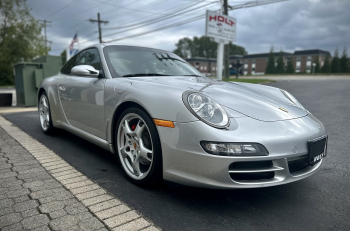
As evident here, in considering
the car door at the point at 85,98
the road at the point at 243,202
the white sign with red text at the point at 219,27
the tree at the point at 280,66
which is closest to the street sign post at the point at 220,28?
the white sign with red text at the point at 219,27

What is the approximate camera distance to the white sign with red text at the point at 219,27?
15672 mm

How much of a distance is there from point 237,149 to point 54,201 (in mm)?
1425

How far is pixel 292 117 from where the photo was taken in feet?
7.36

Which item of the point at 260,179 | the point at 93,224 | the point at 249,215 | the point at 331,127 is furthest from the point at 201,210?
the point at 331,127

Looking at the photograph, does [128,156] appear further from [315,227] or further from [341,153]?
[341,153]

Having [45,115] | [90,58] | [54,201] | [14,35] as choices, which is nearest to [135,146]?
[54,201]

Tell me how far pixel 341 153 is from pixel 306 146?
72.3 inches

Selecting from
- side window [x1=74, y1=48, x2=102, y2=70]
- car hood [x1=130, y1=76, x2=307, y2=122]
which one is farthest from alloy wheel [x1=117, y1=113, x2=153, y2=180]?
side window [x1=74, y1=48, x2=102, y2=70]

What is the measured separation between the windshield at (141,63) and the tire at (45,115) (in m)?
1.65

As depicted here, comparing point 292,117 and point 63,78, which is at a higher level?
point 63,78

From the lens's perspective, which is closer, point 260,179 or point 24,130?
point 260,179

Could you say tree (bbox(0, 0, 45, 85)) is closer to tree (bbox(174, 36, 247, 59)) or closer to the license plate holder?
the license plate holder

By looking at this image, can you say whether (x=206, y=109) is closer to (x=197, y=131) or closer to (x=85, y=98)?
(x=197, y=131)

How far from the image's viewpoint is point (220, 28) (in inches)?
637
